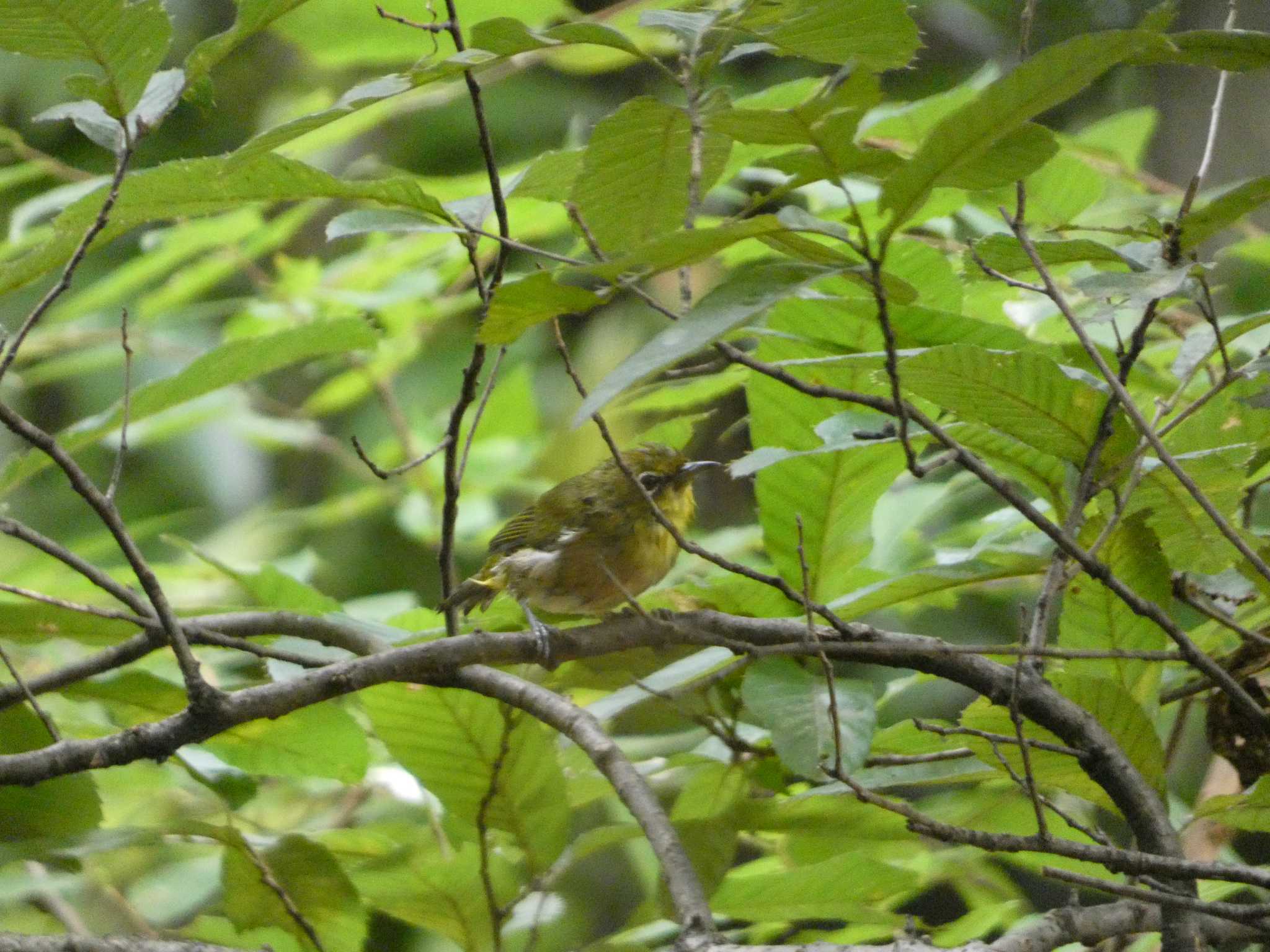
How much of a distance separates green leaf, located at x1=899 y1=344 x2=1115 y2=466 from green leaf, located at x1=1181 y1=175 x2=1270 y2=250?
0.53ft

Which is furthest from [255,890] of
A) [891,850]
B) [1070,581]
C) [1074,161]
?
[1074,161]

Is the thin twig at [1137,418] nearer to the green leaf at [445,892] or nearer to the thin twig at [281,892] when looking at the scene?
the green leaf at [445,892]

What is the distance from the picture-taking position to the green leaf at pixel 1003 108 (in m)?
0.77

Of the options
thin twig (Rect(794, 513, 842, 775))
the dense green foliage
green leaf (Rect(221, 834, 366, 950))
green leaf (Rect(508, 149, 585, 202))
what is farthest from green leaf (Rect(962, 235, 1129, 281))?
green leaf (Rect(221, 834, 366, 950))

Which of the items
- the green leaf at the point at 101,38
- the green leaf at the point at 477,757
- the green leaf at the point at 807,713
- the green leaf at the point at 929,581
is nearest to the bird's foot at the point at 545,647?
the green leaf at the point at 477,757

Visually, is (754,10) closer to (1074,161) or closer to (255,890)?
(1074,161)

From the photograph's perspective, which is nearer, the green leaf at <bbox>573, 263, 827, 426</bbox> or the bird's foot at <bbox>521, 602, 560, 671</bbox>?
the green leaf at <bbox>573, 263, 827, 426</bbox>

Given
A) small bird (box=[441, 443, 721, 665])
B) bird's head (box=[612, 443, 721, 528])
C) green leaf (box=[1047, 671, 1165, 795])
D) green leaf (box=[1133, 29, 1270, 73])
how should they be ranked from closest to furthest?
green leaf (box=[1133, 29, 1270, 73])
green leaf (box=[1047, 671, 1165, 795])
small bird (box=[441, 443, 721, 665])
bird's head (box=[612, 443, 721, 528])

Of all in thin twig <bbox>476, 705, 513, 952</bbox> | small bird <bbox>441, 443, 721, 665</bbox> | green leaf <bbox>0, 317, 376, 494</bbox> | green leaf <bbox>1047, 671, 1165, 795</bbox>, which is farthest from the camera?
small bird <bbox>441, 443, 721, 665</bbox>

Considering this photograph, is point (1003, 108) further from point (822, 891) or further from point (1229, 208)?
point (822, 891)

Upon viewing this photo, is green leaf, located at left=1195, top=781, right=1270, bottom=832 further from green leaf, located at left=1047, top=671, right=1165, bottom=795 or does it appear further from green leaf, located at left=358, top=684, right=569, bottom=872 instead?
green leaf, located at left=358, top=684, right=569, bottom=872

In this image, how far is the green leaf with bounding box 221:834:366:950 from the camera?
1.50m

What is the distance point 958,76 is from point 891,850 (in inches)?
101

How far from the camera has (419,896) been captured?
1.46 metres
